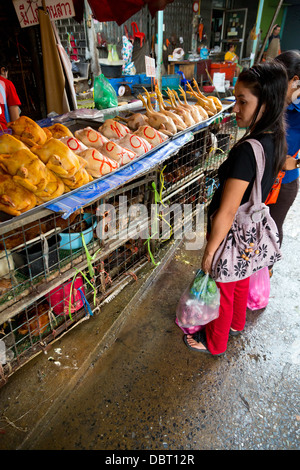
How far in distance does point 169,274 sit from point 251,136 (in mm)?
2212

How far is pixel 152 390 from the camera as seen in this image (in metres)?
2.40

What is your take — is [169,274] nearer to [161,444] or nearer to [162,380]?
[162,380]

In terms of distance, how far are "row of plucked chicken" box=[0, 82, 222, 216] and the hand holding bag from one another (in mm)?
1069

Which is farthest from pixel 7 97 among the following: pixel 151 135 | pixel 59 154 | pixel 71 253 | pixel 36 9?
pixel 71 253

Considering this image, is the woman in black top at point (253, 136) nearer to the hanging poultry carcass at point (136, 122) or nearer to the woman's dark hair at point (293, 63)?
the woman's dark hair at point (293, 63)

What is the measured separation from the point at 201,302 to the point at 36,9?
4.63 m

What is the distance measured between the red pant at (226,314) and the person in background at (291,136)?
103 centimetres

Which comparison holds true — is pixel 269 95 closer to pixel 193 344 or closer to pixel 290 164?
pixel 290 164

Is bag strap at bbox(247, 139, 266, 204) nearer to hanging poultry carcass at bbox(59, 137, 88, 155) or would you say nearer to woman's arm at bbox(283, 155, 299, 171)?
woman's arm at bbox(283, 155, 299, 171)

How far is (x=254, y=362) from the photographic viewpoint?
266cm

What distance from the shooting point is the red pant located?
7.85 feet

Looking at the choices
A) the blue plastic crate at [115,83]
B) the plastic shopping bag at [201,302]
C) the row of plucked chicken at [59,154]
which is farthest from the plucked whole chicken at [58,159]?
the blue plastic crate at [115,83]

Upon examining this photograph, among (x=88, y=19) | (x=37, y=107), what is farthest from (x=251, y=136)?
(x=88, y=19)

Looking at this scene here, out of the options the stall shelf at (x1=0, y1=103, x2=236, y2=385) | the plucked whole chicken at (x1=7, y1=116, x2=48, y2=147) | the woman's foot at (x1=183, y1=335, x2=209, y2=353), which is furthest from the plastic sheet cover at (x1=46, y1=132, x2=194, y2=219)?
the woman's foot at (x1=183, y1=335, x2=209, y2=353)
